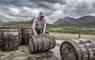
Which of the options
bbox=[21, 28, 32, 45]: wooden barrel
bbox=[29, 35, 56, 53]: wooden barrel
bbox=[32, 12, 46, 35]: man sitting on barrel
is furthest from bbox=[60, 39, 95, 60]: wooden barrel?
bbox=[21, 28, 32, 45]: wooden barrel

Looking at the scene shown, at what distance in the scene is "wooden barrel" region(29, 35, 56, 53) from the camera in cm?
646

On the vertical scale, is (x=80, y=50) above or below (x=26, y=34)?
below

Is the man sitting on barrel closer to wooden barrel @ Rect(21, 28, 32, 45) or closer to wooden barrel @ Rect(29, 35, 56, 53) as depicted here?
wooden barrel @ Rect(29, 35, 56, 53)

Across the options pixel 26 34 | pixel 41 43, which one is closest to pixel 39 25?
pixel 41 43

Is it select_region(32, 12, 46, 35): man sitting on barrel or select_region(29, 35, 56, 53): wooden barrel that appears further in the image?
select_region(32, 12, 46, 35): man sitting on barrel

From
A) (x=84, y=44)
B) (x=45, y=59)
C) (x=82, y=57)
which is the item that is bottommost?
(x=45, y=59)

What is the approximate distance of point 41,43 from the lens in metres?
6.50

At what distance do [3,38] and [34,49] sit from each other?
2.23 meters

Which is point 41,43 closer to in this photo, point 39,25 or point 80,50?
point 39,25

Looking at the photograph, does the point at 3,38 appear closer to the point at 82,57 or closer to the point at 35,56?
the point at 35,56

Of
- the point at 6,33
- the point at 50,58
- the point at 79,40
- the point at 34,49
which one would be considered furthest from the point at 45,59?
the point at 6,33

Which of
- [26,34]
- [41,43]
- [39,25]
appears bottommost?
[41,43]

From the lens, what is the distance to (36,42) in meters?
6.44

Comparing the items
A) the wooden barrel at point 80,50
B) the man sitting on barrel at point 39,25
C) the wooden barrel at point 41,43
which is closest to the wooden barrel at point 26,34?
the man sitting on barrel at point 39,25
